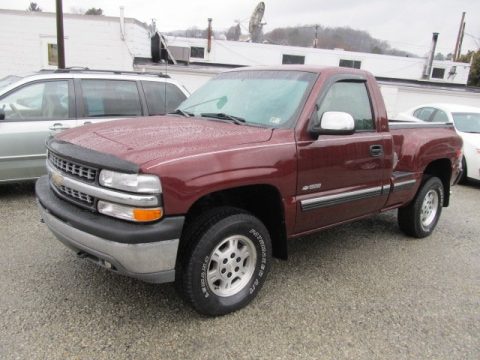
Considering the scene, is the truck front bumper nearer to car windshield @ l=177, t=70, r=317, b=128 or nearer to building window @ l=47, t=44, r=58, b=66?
car windshield @ l=177, t=70, r=317, b=128

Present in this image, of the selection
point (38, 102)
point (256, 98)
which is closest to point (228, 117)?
point (256, 98)

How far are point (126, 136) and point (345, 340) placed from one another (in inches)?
84.2

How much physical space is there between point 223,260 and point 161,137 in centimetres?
100

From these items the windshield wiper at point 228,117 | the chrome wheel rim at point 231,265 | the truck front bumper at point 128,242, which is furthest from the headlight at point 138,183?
the windshield wiper at point 228,117

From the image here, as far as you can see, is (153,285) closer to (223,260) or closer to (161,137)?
(223,260)

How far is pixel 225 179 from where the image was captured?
113 inches

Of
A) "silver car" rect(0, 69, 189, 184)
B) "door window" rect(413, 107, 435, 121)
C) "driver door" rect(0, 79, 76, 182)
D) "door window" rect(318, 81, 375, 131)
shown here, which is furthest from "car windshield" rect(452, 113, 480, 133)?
"driver door" rect(0, 79, 76, 182)

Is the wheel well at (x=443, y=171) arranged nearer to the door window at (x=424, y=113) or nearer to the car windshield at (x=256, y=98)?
the car windshield at (x=256, y=98)

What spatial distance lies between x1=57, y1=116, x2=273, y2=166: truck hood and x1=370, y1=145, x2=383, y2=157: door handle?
1.23 meters

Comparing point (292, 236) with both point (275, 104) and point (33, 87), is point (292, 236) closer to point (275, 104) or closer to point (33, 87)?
point (275, 104)

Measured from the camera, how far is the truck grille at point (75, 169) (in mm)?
2803

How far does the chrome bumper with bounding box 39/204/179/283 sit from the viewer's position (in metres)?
2.61

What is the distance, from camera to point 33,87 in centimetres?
569

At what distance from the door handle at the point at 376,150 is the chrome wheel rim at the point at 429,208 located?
4.71 ft
